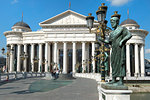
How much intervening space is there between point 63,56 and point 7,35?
2948 cm

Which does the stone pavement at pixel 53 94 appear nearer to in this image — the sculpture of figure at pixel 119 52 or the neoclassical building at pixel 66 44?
the sculpture of figure at pixel 119 52

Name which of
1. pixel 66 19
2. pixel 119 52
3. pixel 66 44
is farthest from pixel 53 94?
pixel 66 19

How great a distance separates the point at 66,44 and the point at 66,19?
1093 centimetres

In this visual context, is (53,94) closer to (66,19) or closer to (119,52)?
(119,52)

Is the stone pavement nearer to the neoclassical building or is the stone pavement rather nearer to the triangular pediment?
the neoclassical building

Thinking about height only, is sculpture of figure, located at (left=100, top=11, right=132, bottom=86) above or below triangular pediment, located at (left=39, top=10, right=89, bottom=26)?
below

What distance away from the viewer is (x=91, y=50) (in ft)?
234

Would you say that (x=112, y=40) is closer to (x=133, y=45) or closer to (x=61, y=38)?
(x=61, y=38)

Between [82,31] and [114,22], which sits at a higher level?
[82,31]

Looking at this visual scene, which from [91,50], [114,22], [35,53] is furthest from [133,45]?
[114,22]

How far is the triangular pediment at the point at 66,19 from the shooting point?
228ft

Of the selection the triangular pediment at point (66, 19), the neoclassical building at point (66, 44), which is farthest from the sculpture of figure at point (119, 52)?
the triangular pediment at point (66, 19)

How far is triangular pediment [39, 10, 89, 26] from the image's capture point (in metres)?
69.6

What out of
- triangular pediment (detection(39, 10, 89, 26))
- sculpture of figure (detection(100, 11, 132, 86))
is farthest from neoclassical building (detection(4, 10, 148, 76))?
sculpture of figure (detection(100, 11, 132, 86))
